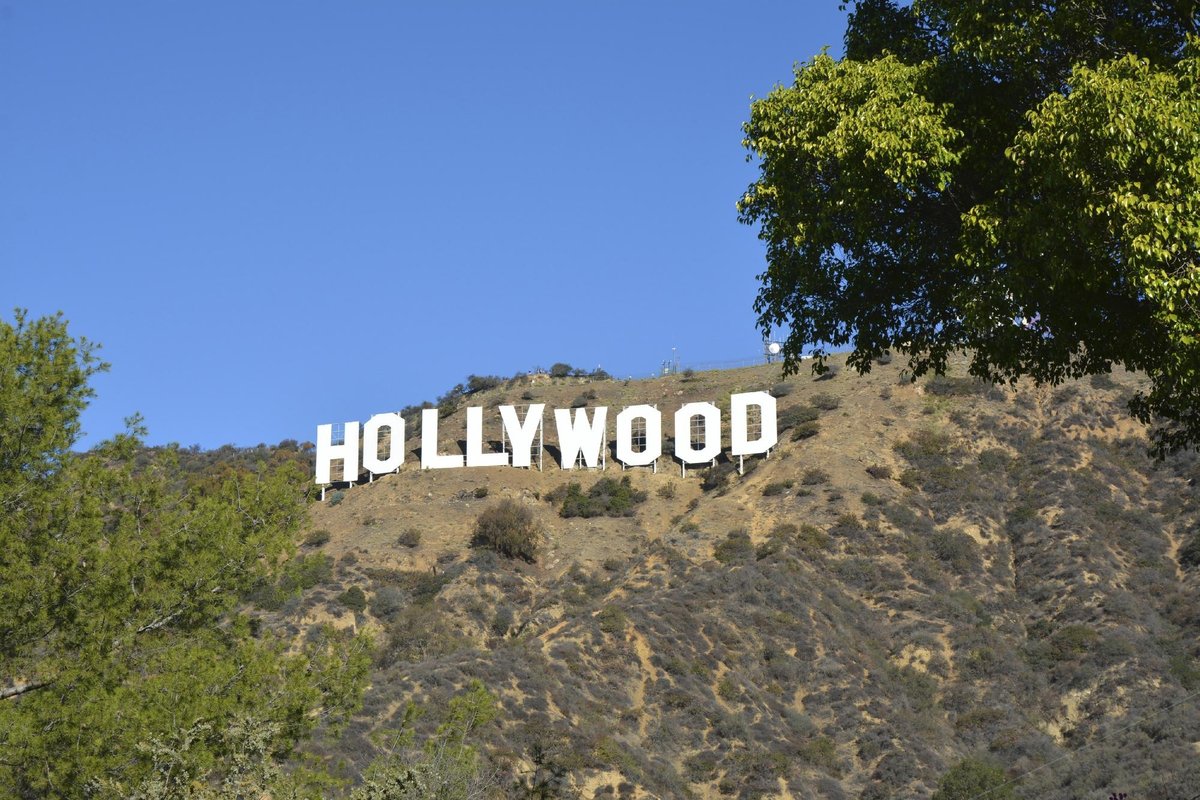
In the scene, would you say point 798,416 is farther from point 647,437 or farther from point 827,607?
point 827,607

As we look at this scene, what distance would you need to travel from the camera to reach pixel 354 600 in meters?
66.8

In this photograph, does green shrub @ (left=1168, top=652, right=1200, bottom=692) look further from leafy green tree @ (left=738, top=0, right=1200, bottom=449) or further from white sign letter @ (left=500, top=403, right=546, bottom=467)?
leafy green tree @ (left=738, top=0, right=1200, bottom=449)

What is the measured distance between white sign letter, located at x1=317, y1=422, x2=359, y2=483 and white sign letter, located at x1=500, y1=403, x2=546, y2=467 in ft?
27.7

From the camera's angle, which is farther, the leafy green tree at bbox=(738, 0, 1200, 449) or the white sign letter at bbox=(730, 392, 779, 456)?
the white sign letter at bbox=(730, 392, 779, 456)

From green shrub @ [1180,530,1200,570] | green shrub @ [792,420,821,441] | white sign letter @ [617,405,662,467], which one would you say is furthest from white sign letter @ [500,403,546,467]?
green shrub @ [1180,530,1200,570]

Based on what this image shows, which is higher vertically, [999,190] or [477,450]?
[477,450]

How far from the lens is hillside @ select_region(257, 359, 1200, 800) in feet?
157

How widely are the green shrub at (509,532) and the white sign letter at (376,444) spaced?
9992 mm

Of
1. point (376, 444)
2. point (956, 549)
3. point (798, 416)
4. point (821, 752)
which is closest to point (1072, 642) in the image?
point (956, 549)

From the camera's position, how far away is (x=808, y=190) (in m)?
15.1

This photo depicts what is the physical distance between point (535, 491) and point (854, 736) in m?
31.3

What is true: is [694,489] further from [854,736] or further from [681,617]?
[854,736]

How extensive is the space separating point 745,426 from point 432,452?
17.2m

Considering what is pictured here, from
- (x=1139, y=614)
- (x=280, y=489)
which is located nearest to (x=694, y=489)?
(x=1139, y=614)
